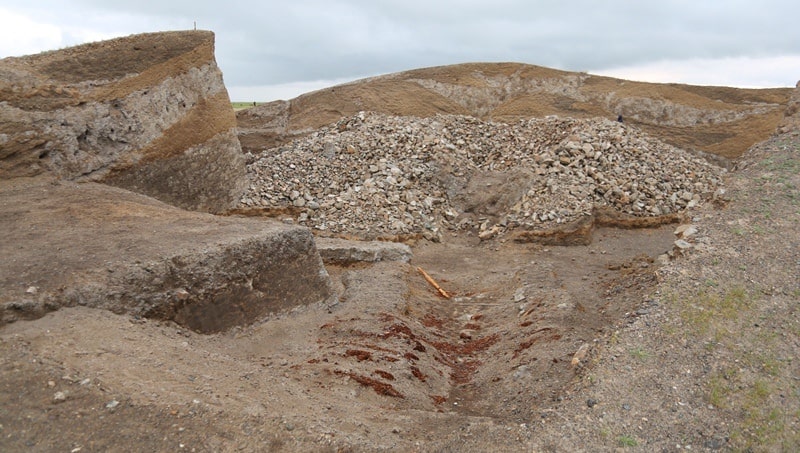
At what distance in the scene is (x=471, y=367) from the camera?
25.2ft

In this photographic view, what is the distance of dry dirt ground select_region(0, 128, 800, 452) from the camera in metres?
4.52

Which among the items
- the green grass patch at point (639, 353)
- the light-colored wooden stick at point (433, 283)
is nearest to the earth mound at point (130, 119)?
the light-colored wooden stick at point (433, 283)

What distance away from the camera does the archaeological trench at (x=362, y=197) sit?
6871 mm

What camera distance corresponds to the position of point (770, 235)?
27.2 feet

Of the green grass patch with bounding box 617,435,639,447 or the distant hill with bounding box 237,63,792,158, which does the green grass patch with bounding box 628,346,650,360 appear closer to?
the green grass patch with bounding box 617,435,639,447

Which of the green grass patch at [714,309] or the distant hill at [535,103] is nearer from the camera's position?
the green grass patch at [714,309]

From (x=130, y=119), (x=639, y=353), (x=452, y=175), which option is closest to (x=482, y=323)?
(x=639, y=353)

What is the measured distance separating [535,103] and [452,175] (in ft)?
20.6

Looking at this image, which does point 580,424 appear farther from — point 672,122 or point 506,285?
point 672,122

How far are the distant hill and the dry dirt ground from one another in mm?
8850

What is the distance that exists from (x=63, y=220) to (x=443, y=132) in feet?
36.4

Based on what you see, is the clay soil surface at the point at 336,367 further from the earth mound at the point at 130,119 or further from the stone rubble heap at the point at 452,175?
the earth mound at the point at 130,119

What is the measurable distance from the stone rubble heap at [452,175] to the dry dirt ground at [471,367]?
12.4 feet

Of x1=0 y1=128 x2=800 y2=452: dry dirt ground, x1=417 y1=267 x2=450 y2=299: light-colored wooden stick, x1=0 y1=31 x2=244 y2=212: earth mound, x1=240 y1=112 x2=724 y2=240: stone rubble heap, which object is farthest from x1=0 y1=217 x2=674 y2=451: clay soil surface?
x1=0 y1=31 x2=244 y2=212: earth mound
